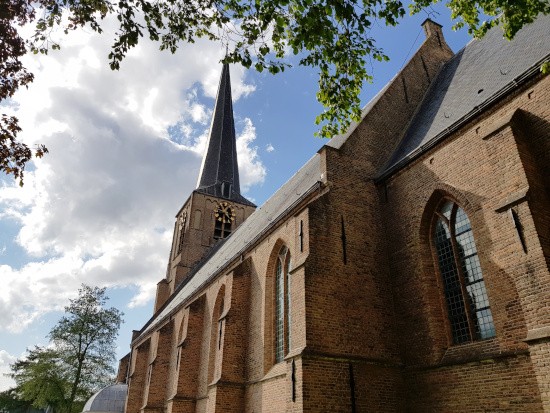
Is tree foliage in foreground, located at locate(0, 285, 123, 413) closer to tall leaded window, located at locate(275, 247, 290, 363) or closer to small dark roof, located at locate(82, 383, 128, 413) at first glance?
small dark roof, located at locate(82, 383, 128, 413)

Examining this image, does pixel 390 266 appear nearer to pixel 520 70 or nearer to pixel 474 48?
pixel 520 70

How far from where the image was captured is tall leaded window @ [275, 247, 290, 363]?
12427 mm

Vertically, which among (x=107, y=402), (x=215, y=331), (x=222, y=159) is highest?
(x=222, y=159)

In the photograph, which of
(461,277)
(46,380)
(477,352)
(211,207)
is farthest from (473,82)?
(46,380)

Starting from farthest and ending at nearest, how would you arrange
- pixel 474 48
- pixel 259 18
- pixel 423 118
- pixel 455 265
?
pixel 474 48 < pixel 423 118 < pixel 455 265 < pixel 259 18

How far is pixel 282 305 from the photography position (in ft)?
42.8

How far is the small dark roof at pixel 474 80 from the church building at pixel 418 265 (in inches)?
3.0

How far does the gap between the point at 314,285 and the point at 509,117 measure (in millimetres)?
5457

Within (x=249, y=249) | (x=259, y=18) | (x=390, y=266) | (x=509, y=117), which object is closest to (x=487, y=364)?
(x=390, y=266)

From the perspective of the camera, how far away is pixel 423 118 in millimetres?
13367

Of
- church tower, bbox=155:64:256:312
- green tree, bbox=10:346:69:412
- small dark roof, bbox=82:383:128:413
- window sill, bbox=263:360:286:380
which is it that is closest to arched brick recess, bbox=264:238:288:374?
window sill, bbox=263:360:286:380

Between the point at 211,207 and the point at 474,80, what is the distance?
2363 centimetres

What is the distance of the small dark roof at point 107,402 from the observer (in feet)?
82.4

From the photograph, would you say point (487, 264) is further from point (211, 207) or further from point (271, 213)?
point (211, 207)
